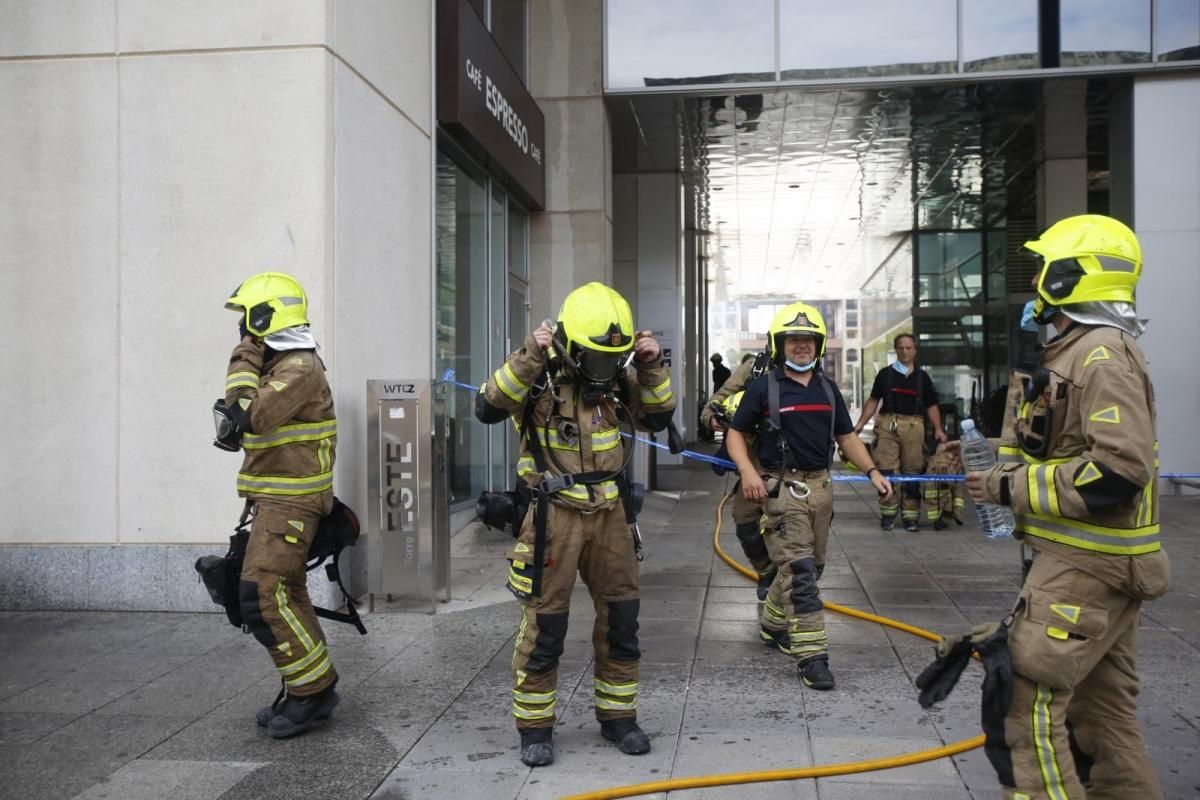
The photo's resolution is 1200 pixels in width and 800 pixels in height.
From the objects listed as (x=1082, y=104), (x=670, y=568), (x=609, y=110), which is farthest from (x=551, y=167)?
(x=1082, y=104)

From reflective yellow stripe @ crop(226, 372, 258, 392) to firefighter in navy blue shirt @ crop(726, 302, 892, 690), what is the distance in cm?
248

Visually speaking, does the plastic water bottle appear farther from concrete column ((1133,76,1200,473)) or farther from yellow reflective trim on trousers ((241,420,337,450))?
concrete column ((1133,76,1200,473))

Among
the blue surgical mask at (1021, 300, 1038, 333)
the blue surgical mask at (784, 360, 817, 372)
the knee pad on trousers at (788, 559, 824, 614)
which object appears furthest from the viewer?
the blue surgical mask at (784, 360, 817, 372)

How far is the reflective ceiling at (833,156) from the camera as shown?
1309 centimetres

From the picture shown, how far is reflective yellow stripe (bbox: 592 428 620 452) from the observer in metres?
4.32

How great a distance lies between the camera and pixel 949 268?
962 inches

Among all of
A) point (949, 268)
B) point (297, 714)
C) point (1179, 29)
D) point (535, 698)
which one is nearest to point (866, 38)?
point (1179, 29)

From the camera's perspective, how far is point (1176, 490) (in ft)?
40.6

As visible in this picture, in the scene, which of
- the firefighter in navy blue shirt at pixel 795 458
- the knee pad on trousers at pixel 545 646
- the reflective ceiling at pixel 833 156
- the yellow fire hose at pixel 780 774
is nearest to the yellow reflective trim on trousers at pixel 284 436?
the knee pad on trousers at pixel 545 646

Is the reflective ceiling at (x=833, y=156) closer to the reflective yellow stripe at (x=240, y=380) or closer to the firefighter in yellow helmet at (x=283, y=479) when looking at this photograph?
the firefighter in yellow helmet at (x=283, y=479)

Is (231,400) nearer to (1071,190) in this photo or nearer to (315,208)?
(315,208)

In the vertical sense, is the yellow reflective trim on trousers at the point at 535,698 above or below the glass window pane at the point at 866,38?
below

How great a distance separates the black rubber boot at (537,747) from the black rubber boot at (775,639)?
189 centimetres

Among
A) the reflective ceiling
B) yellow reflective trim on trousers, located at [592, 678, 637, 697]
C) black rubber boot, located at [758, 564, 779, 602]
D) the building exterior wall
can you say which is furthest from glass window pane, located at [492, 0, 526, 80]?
yellow reflective trim on trousers, located at [592, 678, 637, 697]
